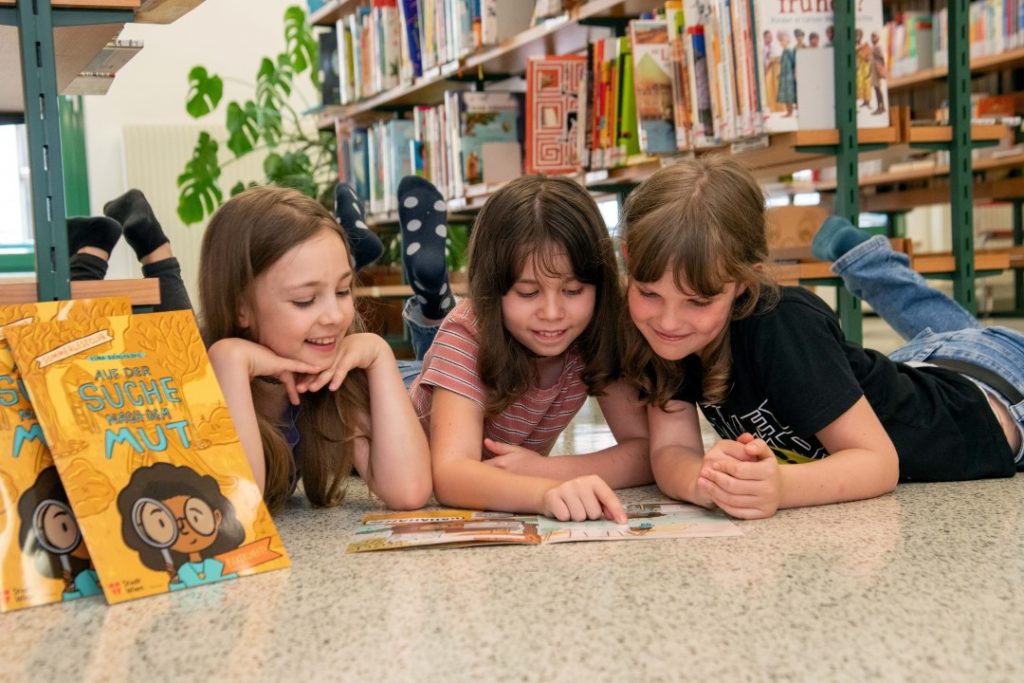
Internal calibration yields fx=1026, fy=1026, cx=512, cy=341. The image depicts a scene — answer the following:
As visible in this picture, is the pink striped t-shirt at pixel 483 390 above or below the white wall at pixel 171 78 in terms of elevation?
below

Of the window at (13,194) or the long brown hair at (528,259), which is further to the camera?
the window at (13,194)

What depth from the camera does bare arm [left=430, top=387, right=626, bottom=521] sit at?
4.10 ft

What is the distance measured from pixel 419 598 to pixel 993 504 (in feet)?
2.66

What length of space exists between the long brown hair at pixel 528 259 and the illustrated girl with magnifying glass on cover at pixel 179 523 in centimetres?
47

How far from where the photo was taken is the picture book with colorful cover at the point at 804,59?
84.0 inches

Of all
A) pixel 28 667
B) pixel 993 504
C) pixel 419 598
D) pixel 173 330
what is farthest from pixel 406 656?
pixel 993 504

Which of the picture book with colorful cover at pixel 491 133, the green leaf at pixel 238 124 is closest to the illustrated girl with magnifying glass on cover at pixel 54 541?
the picture book with colorful cover at pixel 491 133

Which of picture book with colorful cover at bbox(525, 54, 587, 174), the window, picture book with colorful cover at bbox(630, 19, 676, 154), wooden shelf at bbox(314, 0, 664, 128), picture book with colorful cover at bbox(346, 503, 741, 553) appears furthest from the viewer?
the window

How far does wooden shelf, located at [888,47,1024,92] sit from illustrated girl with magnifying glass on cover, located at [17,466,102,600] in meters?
4.25

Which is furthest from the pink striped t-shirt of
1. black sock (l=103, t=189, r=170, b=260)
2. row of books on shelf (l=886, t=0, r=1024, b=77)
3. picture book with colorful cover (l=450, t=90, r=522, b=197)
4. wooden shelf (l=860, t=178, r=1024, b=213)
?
wooden shelf (l=860, t=178, r=1024, b=213)

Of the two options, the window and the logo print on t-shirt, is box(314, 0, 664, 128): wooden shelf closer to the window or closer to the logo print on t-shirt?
the logo print on t-shirt

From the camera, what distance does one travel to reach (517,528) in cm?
122

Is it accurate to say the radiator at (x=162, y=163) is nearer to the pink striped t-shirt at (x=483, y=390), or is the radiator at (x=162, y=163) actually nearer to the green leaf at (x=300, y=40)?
the green leaf at (x=300, y=40)

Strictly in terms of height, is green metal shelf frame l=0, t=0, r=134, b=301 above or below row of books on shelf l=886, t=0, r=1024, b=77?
below
